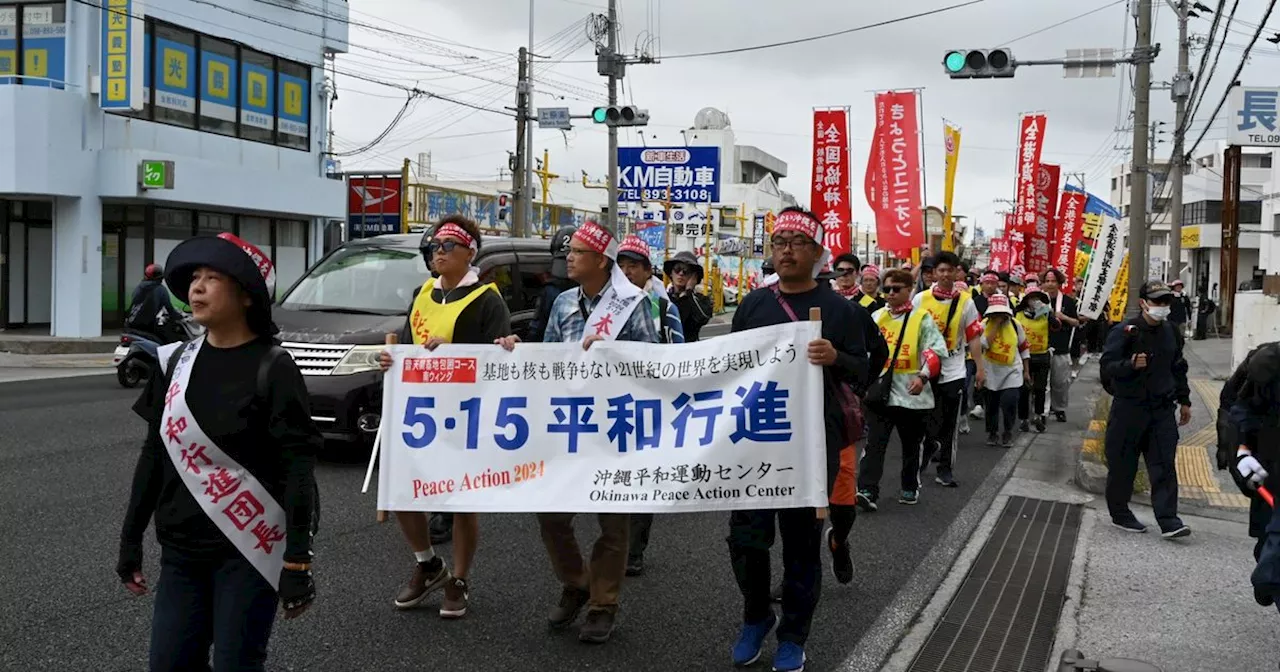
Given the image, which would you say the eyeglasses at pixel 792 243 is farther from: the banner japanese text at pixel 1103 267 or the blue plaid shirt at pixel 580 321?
the banner japanese text at pixel 1103 267

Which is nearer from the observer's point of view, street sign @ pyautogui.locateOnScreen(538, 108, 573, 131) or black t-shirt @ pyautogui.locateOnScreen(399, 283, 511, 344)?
black t-shirt @ pyautogui.locateOnScreen(399, 283, 511, 344)

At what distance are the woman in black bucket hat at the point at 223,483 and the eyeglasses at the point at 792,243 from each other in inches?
87.5

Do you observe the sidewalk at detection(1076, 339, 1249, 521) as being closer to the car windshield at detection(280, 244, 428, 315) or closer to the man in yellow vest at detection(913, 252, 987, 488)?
the man in yellow vest at detection(913, 252, 987, 488)

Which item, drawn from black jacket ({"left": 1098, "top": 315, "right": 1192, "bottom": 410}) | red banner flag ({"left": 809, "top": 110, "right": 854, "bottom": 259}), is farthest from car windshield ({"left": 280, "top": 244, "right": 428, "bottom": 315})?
red banner flag ({"left": 809, "top": 110, "right": 854, "bottom": 259})

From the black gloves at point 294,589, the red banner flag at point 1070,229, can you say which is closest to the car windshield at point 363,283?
the black gloves at point 294,589

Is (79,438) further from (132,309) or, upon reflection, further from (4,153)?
(4,153)

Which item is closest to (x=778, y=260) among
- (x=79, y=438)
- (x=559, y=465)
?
(x=559, y=465)

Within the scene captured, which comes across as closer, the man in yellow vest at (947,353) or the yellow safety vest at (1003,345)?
the man in yellow vest at (947,353)

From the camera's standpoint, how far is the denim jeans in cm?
322

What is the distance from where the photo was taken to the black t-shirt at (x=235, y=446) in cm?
329

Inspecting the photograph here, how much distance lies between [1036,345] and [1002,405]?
137 cm

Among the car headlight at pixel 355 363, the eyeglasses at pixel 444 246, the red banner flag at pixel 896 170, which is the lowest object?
the car headlight at pixel 355 363

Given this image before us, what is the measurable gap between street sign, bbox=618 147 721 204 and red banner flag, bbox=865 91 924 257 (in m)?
11.1

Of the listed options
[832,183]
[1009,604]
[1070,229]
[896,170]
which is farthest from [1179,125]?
[1009,604]
